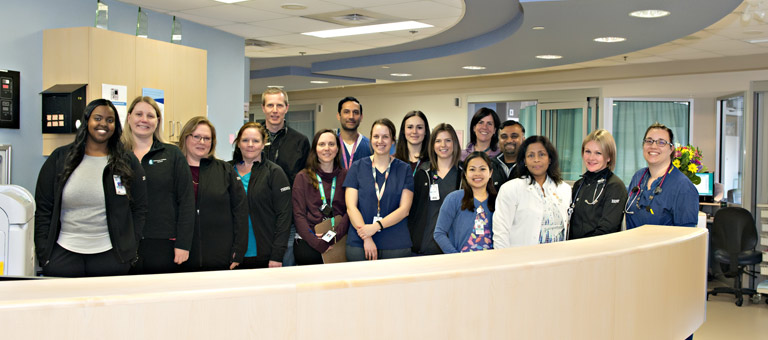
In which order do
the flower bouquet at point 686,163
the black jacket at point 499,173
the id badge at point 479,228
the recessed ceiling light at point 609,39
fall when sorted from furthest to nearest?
1. the flower bouquet at point 686,163
2. the recessed ceiling light at point 609,39
3. the black jacket at point 499,173
4. the id badge at point 479,228

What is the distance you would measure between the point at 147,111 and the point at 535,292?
2.44 metres

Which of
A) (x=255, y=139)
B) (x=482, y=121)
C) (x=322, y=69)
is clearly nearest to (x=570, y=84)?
(x=322, y=69)

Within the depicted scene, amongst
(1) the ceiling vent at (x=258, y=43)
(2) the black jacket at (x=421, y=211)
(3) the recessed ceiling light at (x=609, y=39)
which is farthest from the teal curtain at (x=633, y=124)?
(2) the black jacket at (x=421, y=211)

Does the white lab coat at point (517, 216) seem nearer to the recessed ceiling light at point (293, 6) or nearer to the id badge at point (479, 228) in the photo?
the id badge at point (479, 228)

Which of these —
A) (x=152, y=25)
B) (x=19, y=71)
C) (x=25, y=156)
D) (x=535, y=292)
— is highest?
(x=152, y=25)

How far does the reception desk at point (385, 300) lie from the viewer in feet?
4.24

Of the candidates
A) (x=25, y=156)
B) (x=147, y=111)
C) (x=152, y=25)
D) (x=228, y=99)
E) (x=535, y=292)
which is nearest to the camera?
(x=535, y=292)

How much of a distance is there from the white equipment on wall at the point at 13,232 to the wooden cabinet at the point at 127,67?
1077mm

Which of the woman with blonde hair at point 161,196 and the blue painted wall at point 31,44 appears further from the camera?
the blue painted wall at point 31,44

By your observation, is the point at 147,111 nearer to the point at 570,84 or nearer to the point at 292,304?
the point at 292,304

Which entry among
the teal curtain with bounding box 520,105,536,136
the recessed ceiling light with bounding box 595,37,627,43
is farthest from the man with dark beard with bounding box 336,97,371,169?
the teal curtain with bounding box 520,105,536,136

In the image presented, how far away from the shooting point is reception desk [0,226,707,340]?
129cm

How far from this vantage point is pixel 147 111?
344cm

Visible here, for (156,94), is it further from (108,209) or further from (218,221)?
(108,209)
